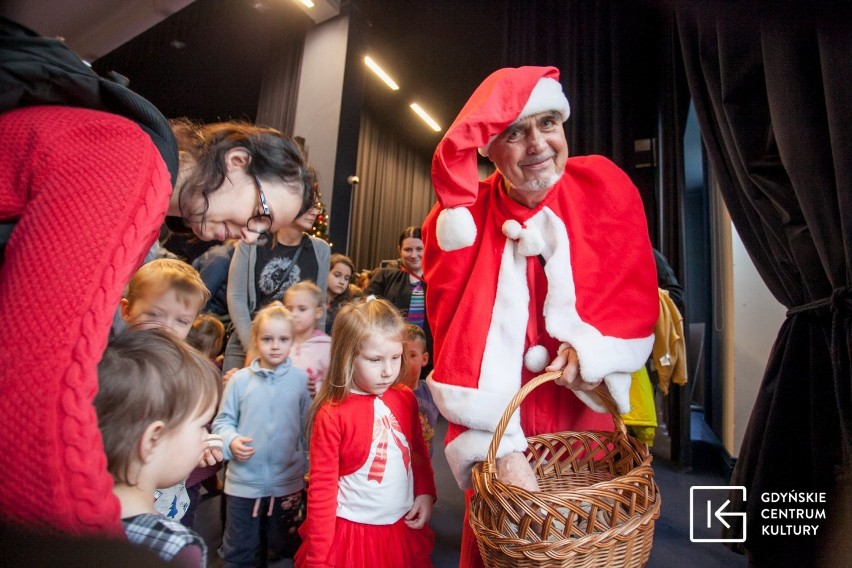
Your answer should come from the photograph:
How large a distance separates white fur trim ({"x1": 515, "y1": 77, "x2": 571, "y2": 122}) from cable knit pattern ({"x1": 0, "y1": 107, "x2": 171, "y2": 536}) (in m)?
0.90

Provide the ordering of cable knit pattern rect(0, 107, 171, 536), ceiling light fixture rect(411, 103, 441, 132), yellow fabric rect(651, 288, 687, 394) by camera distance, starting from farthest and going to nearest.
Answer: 1. ceiling light fixture rect(411, 103, 441, 132)
2. yellow fabric rect(651, 288, 687, 394)
3. cable knit pattern rect(0, 107, 171, 536)

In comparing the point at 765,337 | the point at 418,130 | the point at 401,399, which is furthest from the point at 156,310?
the point at 418,130

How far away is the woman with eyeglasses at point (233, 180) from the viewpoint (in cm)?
89

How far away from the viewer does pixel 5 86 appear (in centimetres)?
56

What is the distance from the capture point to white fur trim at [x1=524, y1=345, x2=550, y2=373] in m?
1.10

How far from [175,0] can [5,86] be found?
4.26 metres

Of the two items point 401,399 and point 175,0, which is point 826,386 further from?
point 175,0

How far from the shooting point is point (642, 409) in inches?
85.5

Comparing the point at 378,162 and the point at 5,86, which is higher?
the point at 378,162

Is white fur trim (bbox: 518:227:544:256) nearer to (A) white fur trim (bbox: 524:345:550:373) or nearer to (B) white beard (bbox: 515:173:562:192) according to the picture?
(B) white beard (bbox: 515:173:562:192)

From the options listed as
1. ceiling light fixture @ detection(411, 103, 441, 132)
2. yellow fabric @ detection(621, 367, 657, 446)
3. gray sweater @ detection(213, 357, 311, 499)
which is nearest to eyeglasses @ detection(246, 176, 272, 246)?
gray sweater @ detection(213, 357, 311, 499)

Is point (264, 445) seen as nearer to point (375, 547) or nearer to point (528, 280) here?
point (375, 547)

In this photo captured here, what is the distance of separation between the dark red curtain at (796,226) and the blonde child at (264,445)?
4.91ft

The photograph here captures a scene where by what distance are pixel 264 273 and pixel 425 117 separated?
5.76 metres
